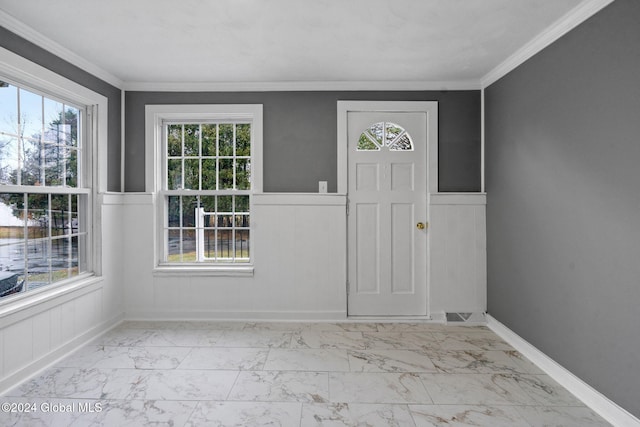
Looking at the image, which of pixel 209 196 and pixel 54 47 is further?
pixel 209 196

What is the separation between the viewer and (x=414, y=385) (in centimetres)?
251

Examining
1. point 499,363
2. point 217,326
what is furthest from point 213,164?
point 499,363

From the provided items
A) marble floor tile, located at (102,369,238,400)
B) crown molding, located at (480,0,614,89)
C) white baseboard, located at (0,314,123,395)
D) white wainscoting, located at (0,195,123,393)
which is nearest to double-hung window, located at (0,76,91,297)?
white wainscoting, located at (0,195,123,393)

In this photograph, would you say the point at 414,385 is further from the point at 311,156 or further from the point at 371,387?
the point at 311,156

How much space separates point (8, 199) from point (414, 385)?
312 centimetres

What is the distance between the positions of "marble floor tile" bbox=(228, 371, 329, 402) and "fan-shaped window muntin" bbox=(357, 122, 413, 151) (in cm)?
230

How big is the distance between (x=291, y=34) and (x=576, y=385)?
10.3 feet

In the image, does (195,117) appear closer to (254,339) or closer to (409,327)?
(254,339)

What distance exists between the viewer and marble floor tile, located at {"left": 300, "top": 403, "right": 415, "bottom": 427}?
82.2 inches

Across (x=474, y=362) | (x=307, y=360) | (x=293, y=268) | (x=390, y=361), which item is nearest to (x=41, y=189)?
(x=293, y=268)

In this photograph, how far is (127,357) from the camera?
2.94 m

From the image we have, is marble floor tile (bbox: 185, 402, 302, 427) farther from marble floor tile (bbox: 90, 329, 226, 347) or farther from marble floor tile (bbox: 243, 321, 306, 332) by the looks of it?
marble floor tile (bbox: 243, 321, 306, 332)

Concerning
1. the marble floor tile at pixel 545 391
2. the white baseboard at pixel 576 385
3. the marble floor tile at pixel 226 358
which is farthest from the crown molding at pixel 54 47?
the white baseboard at pixel 576 385

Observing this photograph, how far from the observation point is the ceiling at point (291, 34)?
2.34m
